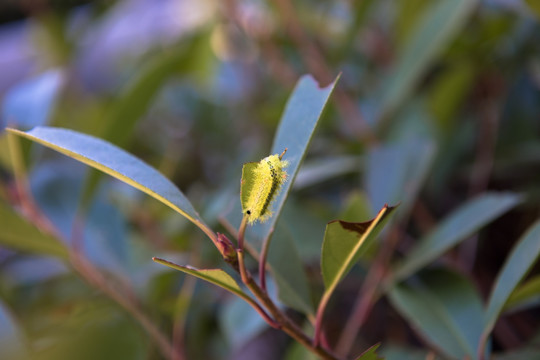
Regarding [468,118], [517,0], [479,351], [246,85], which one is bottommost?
[479,351]

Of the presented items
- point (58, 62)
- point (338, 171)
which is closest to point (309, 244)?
point (338, 171)

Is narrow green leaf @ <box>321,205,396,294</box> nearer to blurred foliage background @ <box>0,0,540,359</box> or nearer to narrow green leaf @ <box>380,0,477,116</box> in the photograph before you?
blurred foliage background @ <box>0,0,540,359</box>

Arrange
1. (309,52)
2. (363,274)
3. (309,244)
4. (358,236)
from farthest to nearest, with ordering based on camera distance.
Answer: (309,52), (363,274), (309,244), (358,236)

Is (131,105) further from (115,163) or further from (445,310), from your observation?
(445,310)

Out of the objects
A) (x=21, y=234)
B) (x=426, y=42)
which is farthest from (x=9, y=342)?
(x=426, y=42)

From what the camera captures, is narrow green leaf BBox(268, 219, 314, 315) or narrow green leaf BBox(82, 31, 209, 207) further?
narrow green leaf BBox(82, 31, 209, 207)

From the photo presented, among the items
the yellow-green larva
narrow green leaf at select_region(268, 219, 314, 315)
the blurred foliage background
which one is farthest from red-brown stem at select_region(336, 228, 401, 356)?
the yellow-green larva

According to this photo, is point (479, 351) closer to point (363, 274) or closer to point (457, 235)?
point (457, 235)
